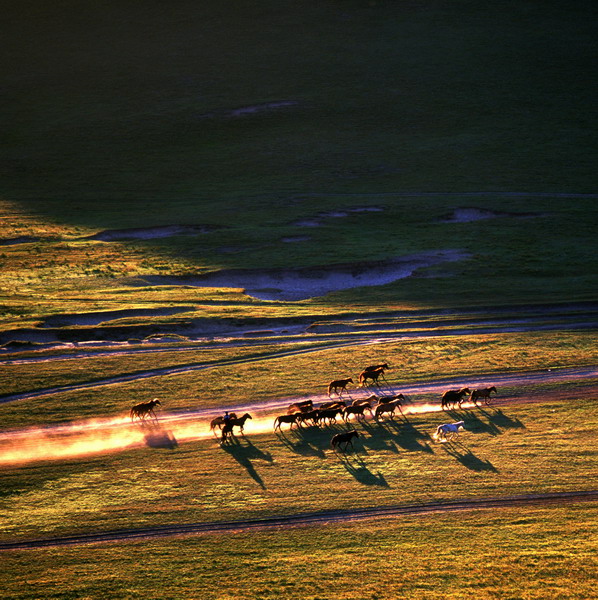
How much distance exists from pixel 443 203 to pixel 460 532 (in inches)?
2315

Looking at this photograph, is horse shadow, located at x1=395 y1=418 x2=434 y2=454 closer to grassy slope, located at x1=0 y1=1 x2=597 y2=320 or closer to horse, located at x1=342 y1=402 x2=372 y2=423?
horse, located at x1=342 y1=402 x2=372 y2=423

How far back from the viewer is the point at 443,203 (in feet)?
253

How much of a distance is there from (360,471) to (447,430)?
17.0 feet

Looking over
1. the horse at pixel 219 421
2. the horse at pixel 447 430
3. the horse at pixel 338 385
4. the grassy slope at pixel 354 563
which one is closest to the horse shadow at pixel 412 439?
the horse at pixel 447 430

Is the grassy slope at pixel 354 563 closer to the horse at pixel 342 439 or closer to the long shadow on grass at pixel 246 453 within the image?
the long shadow on grass at pixel 246 453

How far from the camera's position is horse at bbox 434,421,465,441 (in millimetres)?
29703

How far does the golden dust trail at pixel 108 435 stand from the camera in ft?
97.8

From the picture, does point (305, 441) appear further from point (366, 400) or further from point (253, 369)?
point (253, 369)

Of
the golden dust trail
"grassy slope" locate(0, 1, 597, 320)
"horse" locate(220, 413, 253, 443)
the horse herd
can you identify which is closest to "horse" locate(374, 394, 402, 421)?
the horse herd

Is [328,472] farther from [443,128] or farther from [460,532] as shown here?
[443,128]

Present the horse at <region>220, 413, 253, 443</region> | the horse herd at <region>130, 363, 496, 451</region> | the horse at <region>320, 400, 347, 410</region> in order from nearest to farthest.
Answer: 1. the horse herd at <region>130, 363, 496, 451</region>
2. the horse at <region>220, 413, 253, 443</region>
3. the horse at <region>320, 400, 347, 410</region>

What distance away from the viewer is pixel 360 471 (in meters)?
27.3

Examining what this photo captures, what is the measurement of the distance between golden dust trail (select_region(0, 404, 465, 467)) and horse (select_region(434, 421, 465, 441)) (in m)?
2.78

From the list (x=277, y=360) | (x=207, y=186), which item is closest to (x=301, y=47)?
(x=207, y=186)
